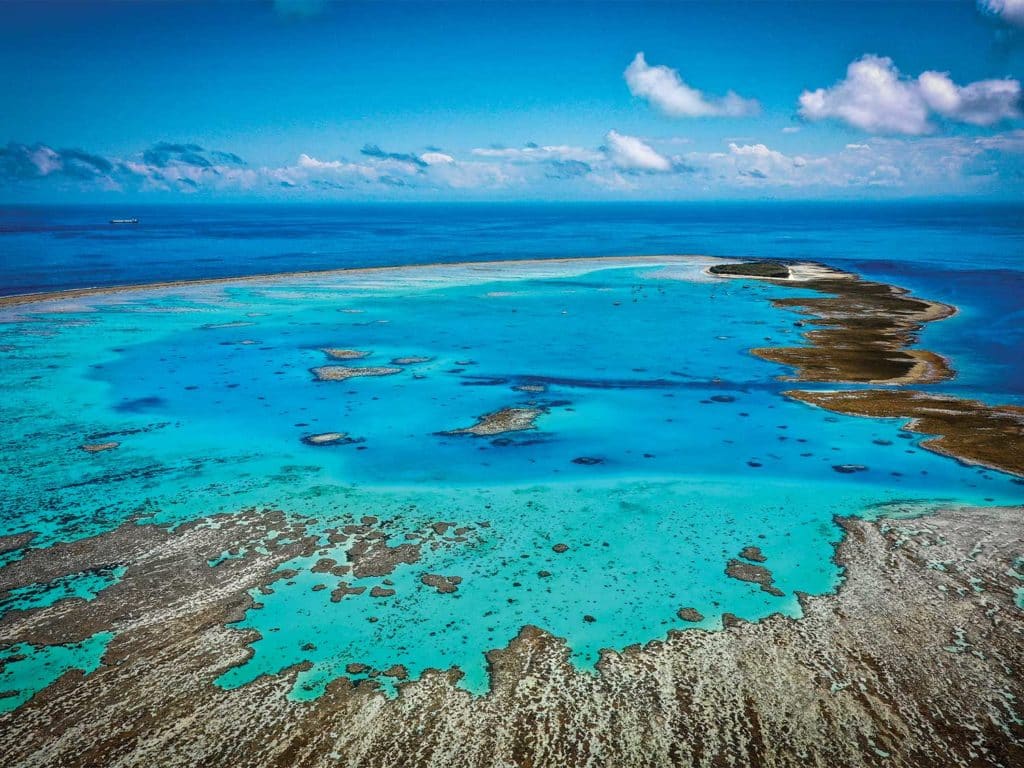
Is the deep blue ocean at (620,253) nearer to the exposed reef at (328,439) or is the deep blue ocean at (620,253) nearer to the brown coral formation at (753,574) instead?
the brown coral formation at (753,574)

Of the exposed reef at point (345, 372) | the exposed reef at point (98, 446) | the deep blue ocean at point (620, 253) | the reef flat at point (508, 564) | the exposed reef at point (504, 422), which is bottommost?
the deep blue ocean at point (620, 253)

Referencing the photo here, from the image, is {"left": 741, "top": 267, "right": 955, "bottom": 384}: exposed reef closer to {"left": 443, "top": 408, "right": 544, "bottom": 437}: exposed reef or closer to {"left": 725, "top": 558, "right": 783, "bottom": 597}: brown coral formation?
{"left": 443, "top": 408, "right": 544, "bottom": 437}: exposed reef

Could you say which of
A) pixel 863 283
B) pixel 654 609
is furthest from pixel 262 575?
pixel 863 283

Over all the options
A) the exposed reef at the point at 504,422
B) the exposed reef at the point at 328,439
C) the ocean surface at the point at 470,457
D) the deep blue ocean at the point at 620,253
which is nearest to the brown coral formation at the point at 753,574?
the ocean surface at the point at 470,457

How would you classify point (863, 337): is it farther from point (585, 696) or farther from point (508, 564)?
point (585, 696)

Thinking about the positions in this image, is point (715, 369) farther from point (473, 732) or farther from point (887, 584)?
point (473, 732)

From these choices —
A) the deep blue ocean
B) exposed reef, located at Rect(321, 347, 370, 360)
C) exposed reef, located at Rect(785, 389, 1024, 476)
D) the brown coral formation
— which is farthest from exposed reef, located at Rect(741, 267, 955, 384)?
exposed reef, located at Rect(321, 347, 370, 360)

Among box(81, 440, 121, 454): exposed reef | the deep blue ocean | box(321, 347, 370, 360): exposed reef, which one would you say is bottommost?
the deep blue ocean
